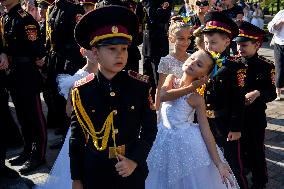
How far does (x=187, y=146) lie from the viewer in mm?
3432

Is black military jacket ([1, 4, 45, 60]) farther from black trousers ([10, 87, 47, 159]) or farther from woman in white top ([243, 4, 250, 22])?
woman in white top ([243, 4, 250, 22])

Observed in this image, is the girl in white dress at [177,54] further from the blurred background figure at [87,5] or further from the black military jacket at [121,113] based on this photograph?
the blurred background figure at [87,5]

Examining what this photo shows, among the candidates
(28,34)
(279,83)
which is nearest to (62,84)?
(28,34)

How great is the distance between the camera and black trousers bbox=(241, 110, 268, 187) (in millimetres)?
4375

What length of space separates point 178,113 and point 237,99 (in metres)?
0.69

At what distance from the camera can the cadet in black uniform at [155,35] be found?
7418 mm

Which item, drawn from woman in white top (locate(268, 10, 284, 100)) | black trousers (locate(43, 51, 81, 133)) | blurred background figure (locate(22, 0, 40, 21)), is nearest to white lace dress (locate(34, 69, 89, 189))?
black trousers (locate(43, 51, 81, 133))

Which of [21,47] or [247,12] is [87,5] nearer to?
[21,47]

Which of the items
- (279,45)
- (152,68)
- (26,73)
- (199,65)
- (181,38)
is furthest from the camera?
(279,45)

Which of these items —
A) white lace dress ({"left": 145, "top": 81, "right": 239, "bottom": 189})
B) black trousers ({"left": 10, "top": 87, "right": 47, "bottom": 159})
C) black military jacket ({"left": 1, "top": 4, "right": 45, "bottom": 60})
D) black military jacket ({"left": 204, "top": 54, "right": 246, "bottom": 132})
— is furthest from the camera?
black trousers ({"left": 10, "top": 87, "right": 47, "bottom": 159})

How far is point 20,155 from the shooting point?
5.29 m

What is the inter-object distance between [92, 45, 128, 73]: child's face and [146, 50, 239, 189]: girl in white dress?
0.90 meters

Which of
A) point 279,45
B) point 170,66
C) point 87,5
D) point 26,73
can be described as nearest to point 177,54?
point 170,66

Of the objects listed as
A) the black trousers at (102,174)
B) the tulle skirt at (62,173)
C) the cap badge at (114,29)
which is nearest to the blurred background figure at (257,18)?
the tulle skirt at (62,173)
